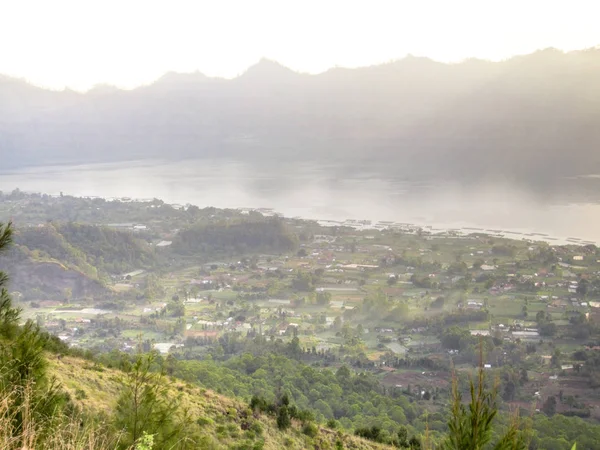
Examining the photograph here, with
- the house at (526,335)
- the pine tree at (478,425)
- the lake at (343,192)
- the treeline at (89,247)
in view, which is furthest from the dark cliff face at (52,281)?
the pine tree at (478,425)

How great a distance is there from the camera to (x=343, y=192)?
193 ft

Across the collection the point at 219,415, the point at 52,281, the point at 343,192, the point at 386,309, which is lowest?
the point at 52,281

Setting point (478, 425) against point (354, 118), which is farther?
point (354, 118)

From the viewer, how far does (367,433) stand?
7941 mm

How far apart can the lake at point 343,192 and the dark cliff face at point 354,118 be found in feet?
27.5

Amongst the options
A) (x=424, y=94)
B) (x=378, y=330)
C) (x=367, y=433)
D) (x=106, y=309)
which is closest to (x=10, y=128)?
(x=424, y=94)

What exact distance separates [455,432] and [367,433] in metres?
6.90

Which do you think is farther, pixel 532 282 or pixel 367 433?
pixel 532 282

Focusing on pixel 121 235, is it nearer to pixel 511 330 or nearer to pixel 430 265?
pixel 430 265

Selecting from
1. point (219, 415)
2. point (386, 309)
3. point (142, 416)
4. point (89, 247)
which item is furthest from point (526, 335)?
point (89, 247)

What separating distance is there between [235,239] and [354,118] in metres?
74.0

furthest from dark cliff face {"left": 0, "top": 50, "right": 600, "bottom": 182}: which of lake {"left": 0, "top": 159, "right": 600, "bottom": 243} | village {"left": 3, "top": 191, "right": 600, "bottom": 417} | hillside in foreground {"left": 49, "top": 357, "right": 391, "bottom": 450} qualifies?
hillside in foreground {"left": 49, "top": 357, "right": 391, "bottom": 450}

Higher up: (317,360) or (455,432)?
(455,432)

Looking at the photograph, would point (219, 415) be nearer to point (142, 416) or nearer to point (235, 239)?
point (142, 416)
